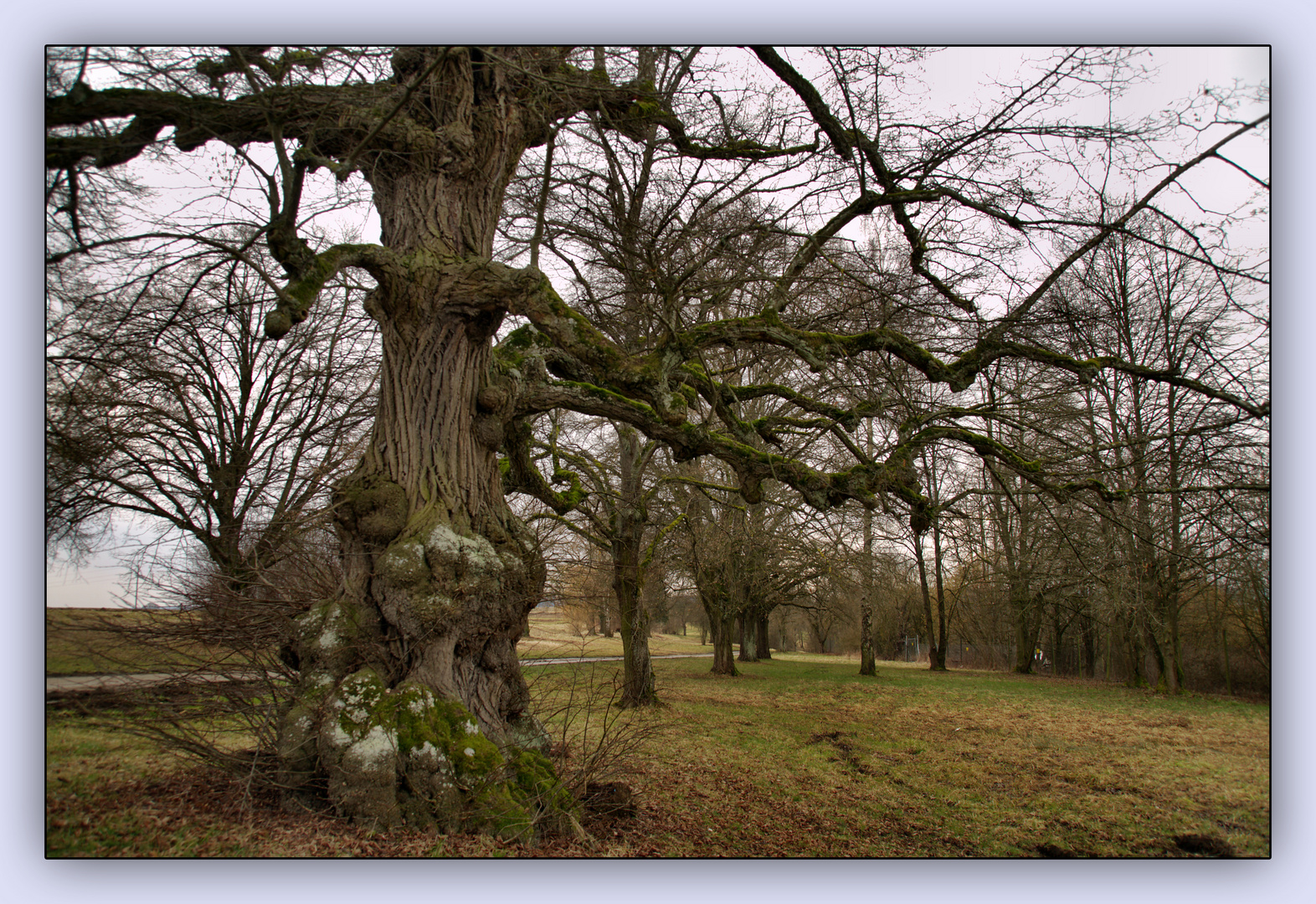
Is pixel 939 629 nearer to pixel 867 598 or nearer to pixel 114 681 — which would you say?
pixel 867 598

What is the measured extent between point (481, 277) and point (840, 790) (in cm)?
547

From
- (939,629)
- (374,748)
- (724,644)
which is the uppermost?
(374,748)

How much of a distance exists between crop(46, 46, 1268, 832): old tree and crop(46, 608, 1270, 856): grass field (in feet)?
1.61

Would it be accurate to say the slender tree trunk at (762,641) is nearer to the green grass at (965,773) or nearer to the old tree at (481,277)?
the green grass at (965,773)

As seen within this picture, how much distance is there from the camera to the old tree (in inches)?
141

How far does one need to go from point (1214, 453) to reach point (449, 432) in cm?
520

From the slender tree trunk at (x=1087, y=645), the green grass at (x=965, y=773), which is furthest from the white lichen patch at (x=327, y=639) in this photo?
the slender tree trunk at (x=1087, y=645)

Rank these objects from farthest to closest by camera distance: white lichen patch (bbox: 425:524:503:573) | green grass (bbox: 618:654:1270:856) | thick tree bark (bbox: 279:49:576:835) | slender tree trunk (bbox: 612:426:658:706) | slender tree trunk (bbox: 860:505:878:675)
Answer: slender tree trunk (bbox: 860:505:878:675) → slender tree trunk (bbox: 612:426:658:706) → green grass (bbox: 618:654:1270:856) → white lichen patch (bbox: 425:524:503:573) → thick tree bark (bbox: 279:49:576:835)

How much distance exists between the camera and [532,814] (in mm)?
3900

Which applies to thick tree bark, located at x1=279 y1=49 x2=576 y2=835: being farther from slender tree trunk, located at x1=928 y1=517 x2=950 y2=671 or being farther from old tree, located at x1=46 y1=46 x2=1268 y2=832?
slender tree trunk, located at x1=928 y1=517 x2=950 y2=671

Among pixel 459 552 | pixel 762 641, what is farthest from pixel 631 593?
pixel 762 641

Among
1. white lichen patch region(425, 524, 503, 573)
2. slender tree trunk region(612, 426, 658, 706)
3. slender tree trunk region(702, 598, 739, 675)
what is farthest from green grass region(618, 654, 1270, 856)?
slender tree trunk region(702, 598, 739, 675)

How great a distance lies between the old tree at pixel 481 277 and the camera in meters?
3.59

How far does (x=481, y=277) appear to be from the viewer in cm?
437
